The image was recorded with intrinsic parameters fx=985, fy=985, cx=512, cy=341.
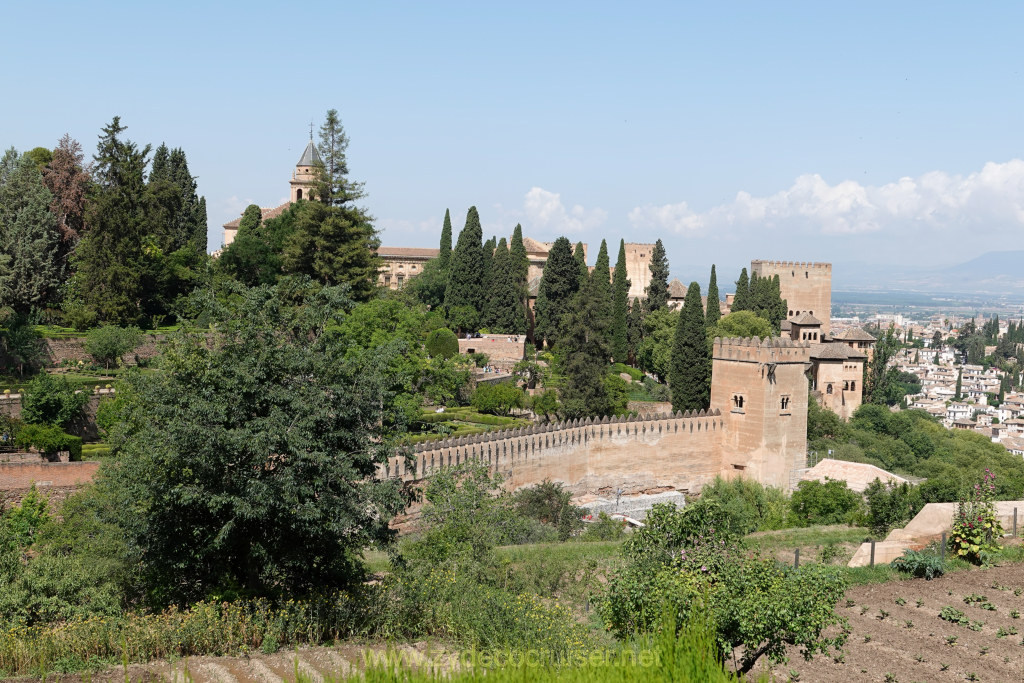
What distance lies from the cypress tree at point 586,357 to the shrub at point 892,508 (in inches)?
540

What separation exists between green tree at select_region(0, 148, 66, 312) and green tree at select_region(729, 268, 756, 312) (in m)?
36.7

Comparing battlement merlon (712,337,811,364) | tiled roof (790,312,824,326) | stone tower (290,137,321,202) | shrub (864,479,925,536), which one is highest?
stone tower (290,137,321,202)

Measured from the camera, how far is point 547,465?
29.8 metres

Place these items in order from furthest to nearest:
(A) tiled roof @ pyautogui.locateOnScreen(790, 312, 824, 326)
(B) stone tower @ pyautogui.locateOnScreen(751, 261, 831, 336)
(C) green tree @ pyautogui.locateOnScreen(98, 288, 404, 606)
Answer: (B) stone tower @ pyautogui.locateOnScreen(751, 261, 831, 336) < (A) tiled roof @ pyautogui.locateOnScreen(790, 312, 824, 326) < (C) green tree @ pyautogui.locateOnScreen(98, 288, 404, 606)

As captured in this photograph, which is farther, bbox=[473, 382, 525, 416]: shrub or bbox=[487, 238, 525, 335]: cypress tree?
bbox=[487, 238, 525, 335]: cypress tree

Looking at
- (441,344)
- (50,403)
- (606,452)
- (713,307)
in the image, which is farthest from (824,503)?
(713,307)

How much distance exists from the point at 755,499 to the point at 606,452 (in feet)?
16.1

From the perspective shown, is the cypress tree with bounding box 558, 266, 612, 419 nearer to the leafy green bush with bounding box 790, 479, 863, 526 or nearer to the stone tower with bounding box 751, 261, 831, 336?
the leafy green bush with bounding box 790, 479, 863, 526

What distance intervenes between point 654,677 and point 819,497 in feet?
77.1

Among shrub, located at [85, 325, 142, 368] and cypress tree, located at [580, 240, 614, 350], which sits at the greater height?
cypress tree, located at [580, 240, 614, 350]

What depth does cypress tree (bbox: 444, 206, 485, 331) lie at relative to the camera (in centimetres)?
4969

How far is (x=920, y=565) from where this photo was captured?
578 inches

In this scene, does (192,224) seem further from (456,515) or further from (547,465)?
(456,515)

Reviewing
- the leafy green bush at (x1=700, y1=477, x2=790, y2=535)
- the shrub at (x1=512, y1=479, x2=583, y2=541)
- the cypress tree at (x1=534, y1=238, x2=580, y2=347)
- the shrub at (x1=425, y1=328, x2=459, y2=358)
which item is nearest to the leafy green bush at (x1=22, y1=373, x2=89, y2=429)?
the shrub at (x1=512, y1=479, x2=583, y2=541)
